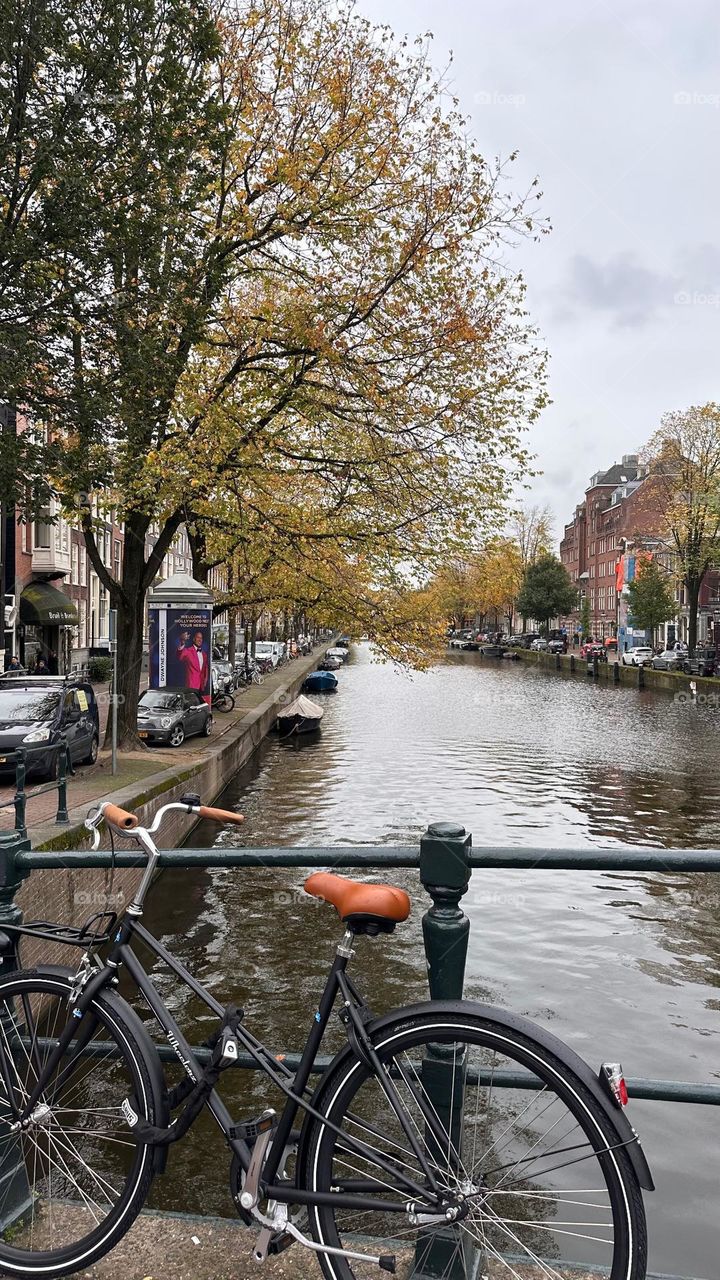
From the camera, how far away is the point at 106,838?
11086mm

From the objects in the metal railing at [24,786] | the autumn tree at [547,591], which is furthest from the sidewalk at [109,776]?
the autumn tree at [547,591]

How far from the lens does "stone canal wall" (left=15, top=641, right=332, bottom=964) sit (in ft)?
27.8

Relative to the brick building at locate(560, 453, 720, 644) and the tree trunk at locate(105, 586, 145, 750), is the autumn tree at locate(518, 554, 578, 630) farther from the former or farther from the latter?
the tree trunk at locate(105, 586, 145, 750)

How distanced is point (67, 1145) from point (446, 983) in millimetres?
1290

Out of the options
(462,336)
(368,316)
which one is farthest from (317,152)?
(462,336)

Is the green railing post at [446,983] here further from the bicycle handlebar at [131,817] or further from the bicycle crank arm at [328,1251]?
the bicycle handlebar at [131,817]

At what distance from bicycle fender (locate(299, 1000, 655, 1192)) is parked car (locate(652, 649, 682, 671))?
5756 cm

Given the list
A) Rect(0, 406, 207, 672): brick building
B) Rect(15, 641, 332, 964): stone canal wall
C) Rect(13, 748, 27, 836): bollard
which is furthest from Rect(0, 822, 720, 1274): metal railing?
Rect(0, 406, 207, 672): brick building

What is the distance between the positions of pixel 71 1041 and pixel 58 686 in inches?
619

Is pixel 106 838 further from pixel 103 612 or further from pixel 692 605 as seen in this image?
pixel 692 605

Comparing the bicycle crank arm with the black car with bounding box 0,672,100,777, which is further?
the black car with bounding box 0,672,100,777

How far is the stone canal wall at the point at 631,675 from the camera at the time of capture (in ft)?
157

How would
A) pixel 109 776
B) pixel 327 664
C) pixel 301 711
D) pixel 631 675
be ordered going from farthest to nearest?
pixel 327 664
pixel 631 675
pixel 301 711
pixel 109 776

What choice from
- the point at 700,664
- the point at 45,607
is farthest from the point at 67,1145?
the point at 700,664
